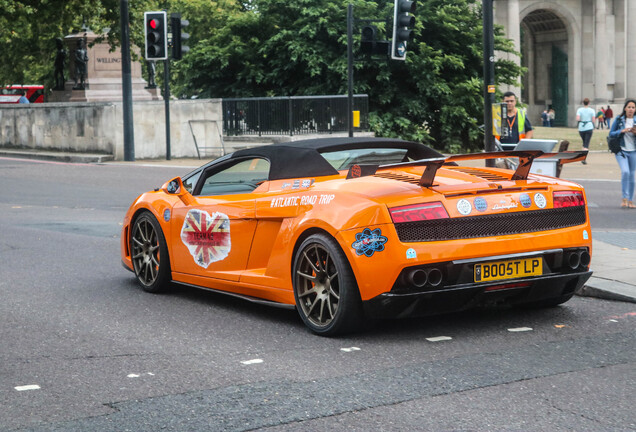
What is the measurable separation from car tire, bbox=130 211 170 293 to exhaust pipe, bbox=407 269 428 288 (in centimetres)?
265

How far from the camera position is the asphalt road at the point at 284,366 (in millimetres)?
4609

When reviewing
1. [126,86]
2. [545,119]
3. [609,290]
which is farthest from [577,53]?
[609,290]

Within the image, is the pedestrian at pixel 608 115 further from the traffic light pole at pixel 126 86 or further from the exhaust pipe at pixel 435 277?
the exhaust pipe at pixel 435 277

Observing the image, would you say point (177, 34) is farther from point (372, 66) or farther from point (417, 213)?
point (417, 213)

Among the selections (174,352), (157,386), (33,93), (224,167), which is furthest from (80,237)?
(33,93)

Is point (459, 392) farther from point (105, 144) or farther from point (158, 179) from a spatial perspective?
point (105, 144)

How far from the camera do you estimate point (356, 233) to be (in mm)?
6082

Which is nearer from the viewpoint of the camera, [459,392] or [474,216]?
[459,392]

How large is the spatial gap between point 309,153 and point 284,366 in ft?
6.34

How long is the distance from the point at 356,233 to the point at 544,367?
133cm

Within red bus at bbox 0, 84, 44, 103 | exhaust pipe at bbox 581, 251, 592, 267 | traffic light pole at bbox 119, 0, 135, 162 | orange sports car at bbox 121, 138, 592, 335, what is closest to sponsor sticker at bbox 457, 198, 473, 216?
orange sports car at bbox 121, 138, 592, 335

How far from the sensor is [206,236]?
24.7 ft

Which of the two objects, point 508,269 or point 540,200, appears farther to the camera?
point 540,200

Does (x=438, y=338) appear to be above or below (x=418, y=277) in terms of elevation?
below
